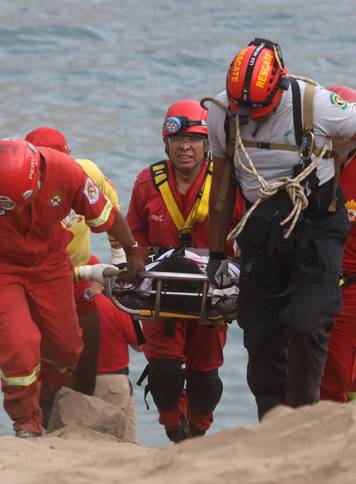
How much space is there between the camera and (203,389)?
27.4 ft

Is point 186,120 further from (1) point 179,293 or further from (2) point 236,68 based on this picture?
(2) point 236,68

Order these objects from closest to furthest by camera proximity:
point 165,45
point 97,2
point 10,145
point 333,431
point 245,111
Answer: point 333,431 → point 245,111 → point 10,145 → point 165,45 → point 97,2

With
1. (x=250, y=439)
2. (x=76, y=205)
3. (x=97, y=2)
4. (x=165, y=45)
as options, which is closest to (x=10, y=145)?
(x=76, y=205)

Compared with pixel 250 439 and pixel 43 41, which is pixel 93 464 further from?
pixel 43 41

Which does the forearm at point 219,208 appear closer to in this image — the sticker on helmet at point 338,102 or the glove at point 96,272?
the sticker on helmet at point 338,102

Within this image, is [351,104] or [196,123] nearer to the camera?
[351,104]

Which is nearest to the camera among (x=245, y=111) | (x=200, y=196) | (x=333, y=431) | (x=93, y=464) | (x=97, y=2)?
(x=333, y=431)

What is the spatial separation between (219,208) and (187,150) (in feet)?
3.37

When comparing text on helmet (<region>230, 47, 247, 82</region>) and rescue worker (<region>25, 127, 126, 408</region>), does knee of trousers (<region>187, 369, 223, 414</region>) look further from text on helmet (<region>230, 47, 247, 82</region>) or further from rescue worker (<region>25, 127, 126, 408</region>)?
text on helmet (<region>230, 47, 247, 82</region>)

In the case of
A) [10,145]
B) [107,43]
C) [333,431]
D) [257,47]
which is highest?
[257,47]

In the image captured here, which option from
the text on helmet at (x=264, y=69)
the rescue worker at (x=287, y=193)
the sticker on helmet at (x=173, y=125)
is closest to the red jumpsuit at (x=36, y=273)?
the sticker on helmet at (x=173, y=125)

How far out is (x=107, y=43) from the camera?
2252 cm

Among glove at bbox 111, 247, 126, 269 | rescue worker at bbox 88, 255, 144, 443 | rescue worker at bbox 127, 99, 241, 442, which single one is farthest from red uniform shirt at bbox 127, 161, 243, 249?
rescue worker at bbox 88, 255, 144, 443

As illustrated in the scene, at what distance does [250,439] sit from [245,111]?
1.77 m
